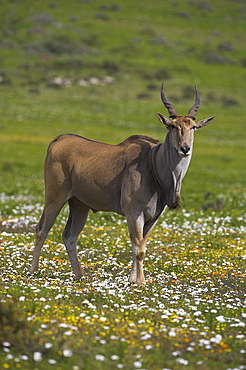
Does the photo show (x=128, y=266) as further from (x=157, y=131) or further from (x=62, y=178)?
(x=157, y=131)

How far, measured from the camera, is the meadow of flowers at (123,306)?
721 cm

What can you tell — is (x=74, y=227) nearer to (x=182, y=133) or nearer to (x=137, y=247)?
(x=137, y=247)

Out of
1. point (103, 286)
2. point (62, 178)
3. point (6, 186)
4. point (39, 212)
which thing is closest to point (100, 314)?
point (103, 286)

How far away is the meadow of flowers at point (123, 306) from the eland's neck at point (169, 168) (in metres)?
1.76

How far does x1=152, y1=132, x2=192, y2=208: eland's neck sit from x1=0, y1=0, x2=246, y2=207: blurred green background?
1076 centimetres

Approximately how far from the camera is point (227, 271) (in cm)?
1218

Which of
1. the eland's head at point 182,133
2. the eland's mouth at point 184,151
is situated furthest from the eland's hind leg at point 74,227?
the eland's mouth at point 184,151

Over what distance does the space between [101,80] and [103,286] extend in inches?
2377

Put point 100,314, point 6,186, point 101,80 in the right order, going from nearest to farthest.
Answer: point 100,314, point 6,186, point 101,80

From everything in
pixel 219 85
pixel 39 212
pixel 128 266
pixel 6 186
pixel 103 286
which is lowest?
pixel 219 85

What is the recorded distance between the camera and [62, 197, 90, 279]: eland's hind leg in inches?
466

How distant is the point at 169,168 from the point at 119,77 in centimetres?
6131

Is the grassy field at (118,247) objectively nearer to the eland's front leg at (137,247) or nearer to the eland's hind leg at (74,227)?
the eland's front leg at (137,247)

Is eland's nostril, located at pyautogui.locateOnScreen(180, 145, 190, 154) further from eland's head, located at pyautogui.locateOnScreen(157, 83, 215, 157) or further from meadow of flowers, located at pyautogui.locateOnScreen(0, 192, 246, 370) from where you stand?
meadow of flowers, located at pyautogui.locateOnScreen(0, 192, 246, 370)
